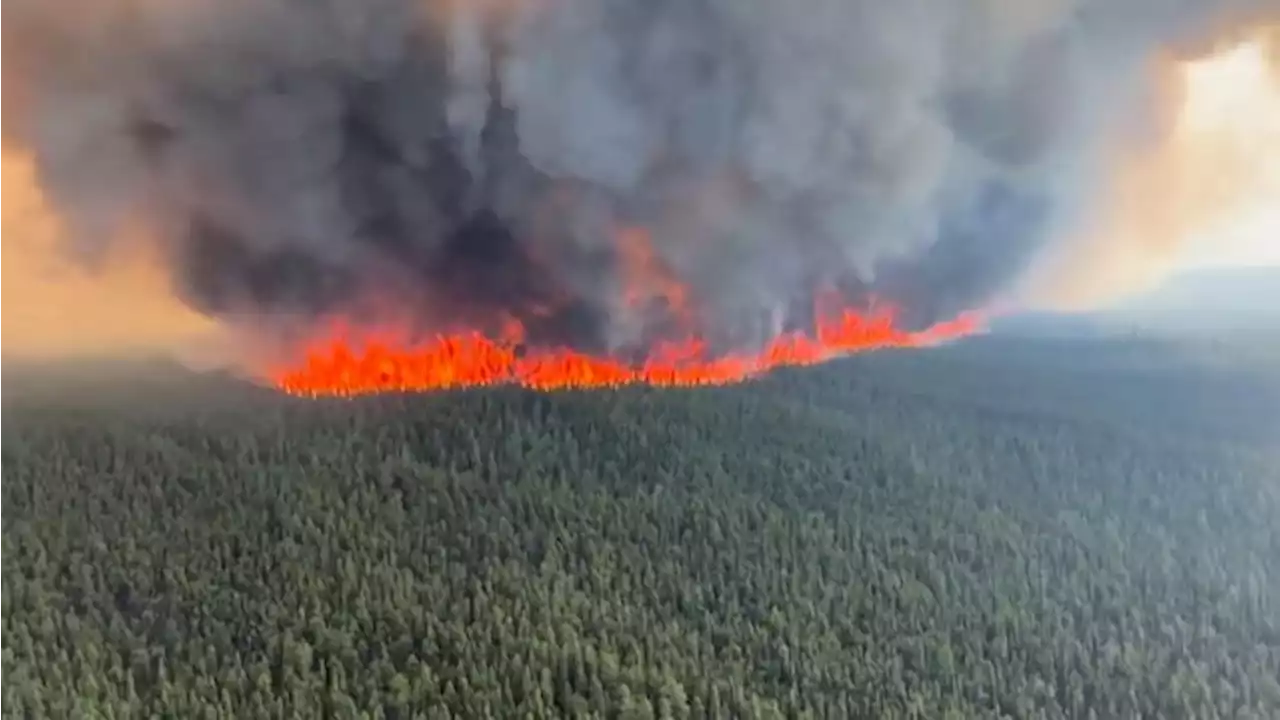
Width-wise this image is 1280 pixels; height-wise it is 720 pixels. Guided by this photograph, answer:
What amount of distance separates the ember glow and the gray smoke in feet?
0.15

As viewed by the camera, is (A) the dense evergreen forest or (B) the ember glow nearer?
(A) the dense evergreen forest

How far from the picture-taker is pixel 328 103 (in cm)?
198

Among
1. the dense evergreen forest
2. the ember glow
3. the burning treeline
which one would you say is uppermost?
the burning treeline

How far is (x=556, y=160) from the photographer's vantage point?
198cm

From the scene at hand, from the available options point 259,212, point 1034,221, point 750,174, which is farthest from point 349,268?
point 1034,221

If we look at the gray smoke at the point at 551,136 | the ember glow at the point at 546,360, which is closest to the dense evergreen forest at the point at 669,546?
the ember glow at the point at 546,360

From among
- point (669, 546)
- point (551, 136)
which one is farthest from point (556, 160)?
point (669, 546)

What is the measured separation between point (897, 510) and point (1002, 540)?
0.56 feet

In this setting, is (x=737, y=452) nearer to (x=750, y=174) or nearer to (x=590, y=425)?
(x=590, y=425)

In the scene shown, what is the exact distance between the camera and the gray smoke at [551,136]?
1.95 meters

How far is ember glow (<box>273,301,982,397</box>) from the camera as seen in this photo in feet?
6.57

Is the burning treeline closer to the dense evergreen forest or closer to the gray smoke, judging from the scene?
the gray smoke

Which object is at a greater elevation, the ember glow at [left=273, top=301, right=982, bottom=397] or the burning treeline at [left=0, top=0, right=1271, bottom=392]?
the burning treeline at [left=0, top=0, right=1271, bottom=392]

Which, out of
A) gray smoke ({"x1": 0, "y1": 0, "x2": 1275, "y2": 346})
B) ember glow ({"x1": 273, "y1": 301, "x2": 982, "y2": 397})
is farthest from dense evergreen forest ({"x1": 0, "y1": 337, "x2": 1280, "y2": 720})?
gray smoke ({"x1": 0, "y1": 0, "x2": 1275, "y2": 346})
